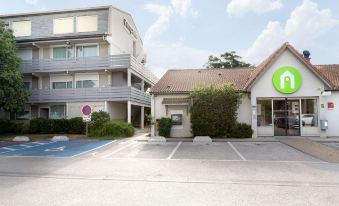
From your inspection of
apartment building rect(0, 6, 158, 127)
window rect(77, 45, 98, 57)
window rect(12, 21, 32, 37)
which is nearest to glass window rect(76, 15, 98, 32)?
apartment building rect(0, 6, 158, 127)

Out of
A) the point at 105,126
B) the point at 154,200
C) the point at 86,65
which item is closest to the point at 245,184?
the point at 154,200

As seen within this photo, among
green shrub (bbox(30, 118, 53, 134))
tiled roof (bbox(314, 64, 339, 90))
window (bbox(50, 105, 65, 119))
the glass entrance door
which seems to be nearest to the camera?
the glass entrance door

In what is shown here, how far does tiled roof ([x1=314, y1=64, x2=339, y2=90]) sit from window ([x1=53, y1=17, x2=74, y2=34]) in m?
23.2

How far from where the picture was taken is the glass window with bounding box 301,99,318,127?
59.6ft

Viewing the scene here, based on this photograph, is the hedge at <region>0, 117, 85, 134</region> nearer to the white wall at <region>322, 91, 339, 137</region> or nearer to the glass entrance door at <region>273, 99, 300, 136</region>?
the glass entrance door at <region>273, 99, 300, 136</region>

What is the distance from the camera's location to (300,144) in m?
14.7

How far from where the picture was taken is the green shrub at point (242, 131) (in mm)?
18109

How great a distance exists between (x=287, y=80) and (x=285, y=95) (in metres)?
1.11

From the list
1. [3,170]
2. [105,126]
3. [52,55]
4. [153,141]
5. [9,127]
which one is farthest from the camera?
[52,55]

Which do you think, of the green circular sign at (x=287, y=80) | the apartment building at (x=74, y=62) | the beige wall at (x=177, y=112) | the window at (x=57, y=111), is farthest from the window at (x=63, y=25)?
the green circular sign at (x=287, y=80)

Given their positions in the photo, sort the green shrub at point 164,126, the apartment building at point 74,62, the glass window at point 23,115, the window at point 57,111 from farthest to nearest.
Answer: the glass window at point 23,115 → the window at point 57,111 → the apartment building at point 74,62 → the green shrub at point 164,126

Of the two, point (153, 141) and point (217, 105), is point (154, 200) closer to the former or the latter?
point (153, 141)

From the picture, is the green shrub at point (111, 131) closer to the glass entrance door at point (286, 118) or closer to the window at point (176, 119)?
the window at point (176, 119)

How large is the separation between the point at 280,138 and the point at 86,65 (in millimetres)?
17874
